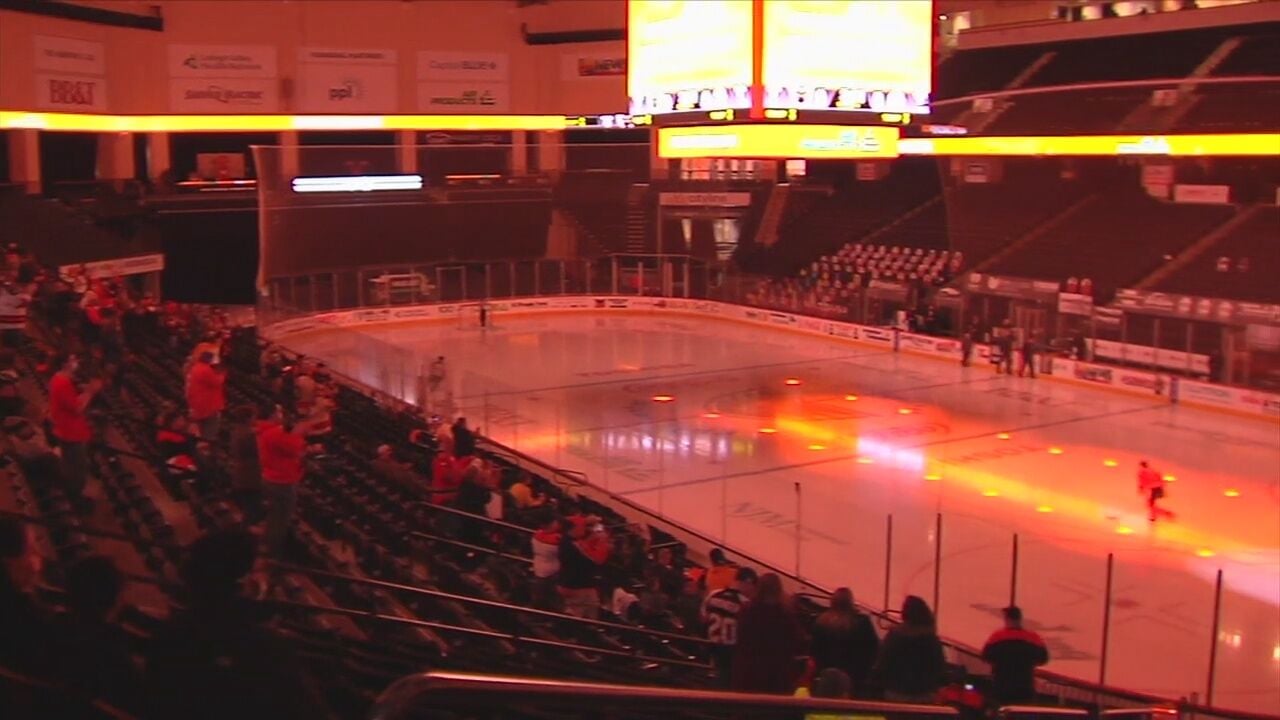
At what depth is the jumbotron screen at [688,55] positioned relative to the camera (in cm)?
1053

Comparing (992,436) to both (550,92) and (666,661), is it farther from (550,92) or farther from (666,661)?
(550,92)

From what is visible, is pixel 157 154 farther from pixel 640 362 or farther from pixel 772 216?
pixel 772 216

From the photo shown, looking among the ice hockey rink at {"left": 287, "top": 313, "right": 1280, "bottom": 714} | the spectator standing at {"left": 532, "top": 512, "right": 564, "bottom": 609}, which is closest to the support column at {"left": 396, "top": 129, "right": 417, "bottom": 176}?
the ice hockey rink at {"left": 287, "top": 313, "right": 1280, "bottom": 714}

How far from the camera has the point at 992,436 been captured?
69.3 feet

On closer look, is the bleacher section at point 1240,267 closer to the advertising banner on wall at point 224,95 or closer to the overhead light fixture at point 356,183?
the overhead light fixture at point 356,183

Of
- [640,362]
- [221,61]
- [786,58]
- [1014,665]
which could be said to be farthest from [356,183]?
[1014,665]

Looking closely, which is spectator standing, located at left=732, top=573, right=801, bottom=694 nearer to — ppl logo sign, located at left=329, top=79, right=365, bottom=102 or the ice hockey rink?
the ice hockey rink

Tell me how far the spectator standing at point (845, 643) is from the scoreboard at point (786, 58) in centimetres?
480

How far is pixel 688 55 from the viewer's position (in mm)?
11258

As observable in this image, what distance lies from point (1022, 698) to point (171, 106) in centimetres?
3235

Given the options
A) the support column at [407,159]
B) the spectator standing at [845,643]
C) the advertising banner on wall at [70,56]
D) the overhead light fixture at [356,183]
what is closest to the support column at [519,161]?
the support column at [407,159]

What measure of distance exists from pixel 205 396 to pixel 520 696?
9657mm

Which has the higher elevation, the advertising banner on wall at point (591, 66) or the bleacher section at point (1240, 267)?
the advertising banner on wall at point (591, 66)

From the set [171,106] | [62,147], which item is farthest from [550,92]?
[62,147]
